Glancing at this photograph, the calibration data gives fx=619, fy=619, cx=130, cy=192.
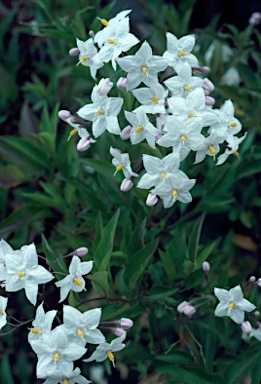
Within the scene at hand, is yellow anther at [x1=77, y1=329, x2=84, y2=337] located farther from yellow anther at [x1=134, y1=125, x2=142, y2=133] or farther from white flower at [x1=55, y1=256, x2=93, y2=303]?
yellow anther at [x1=134, y1=125, x2=142, y2=133]

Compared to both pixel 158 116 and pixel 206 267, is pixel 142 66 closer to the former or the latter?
pixel 158 116

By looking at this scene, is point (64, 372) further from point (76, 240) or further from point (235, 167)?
point (235, 167)

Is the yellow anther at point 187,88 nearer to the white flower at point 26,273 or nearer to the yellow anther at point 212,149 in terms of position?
the yellow anther at point 212,149

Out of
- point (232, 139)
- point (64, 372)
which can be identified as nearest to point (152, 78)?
point (232, 139)

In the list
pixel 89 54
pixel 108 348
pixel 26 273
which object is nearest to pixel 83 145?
pixel 89 54

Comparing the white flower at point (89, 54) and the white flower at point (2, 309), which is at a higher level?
the white flower at point (89, 54)

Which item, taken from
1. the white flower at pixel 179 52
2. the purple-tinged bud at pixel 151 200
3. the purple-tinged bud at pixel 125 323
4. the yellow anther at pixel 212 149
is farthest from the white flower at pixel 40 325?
the white flower at pixel 179 52

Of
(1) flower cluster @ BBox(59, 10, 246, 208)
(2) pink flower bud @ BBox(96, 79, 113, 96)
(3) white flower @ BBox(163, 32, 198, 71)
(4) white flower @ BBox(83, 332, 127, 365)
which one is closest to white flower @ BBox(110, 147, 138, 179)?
(1) flower cluster @ BBox(59, 10, 246, 208)
